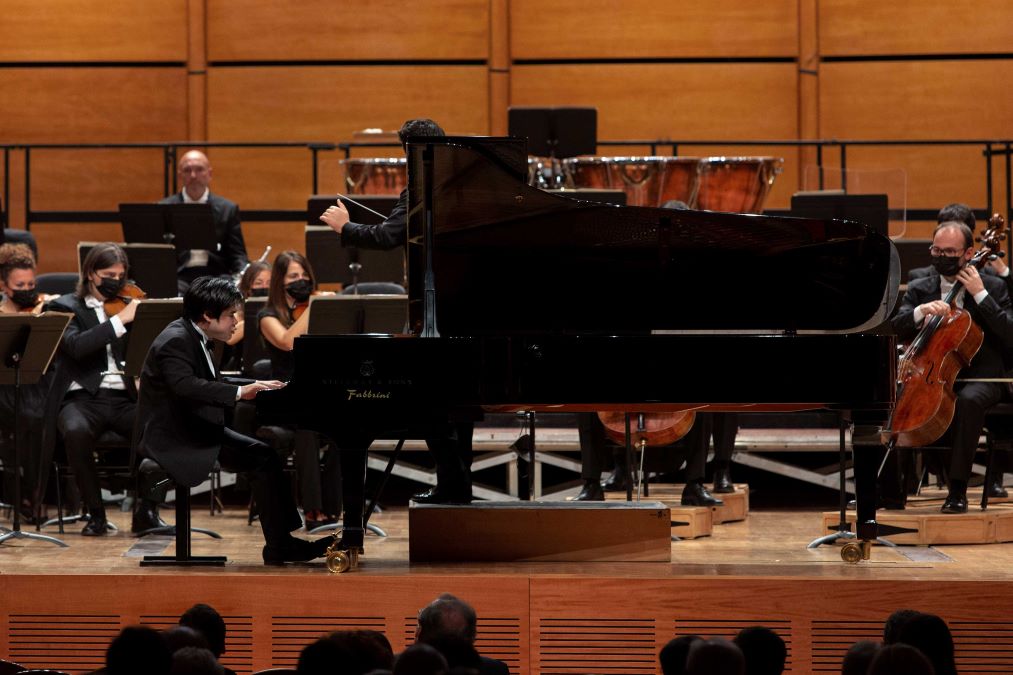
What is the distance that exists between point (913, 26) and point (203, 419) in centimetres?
627

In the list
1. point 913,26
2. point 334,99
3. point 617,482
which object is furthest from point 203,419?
point 913,26

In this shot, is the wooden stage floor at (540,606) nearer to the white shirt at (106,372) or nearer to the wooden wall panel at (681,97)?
the white shirt at (106,372)

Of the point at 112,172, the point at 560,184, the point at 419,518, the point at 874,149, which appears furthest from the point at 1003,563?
the point at 112,172

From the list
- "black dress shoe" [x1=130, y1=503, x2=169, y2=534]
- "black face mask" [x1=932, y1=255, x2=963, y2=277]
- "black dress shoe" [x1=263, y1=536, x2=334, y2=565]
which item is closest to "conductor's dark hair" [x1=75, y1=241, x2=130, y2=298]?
"black dress shoe" [x1=130, y1=503, x2=169, y2=534]

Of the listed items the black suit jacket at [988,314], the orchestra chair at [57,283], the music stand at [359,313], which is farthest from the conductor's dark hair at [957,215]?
the orchestra chair at [57,283]

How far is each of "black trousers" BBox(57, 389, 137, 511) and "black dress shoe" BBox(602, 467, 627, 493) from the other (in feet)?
6.60

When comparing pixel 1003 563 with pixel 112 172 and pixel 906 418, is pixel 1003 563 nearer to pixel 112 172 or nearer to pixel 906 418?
pixel 906 418

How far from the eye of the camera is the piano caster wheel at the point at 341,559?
4297 millimetres

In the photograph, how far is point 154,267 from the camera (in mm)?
6656

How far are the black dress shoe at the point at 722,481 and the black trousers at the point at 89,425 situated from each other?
2.50 m

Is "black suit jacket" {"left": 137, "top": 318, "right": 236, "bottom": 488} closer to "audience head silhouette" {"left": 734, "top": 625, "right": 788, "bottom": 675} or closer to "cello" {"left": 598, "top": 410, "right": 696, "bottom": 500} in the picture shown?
"cello" {"left": 598, "top": 410, "right": 696, "bottom": 500}

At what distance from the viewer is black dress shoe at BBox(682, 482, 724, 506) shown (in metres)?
5.79

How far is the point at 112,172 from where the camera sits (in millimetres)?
9406

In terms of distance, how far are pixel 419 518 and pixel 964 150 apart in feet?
19.4
